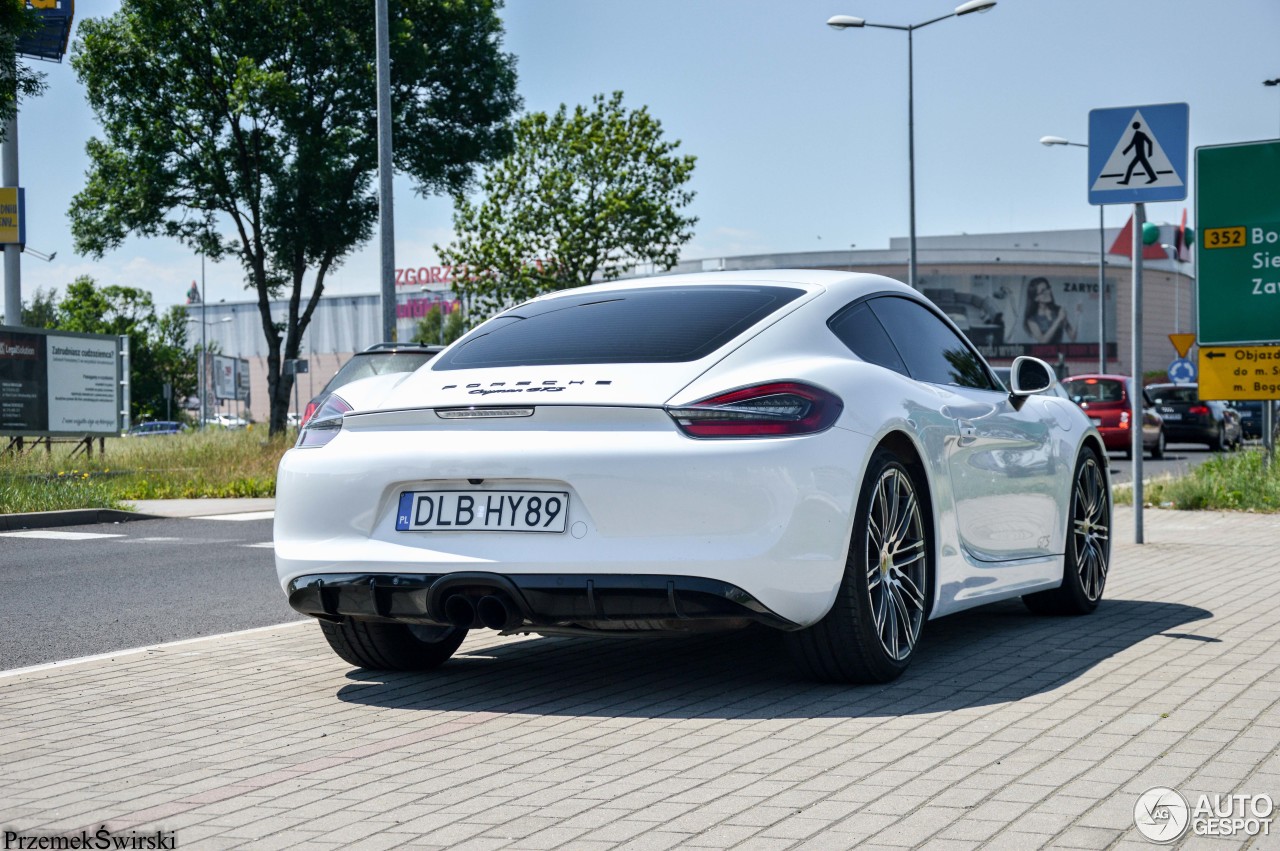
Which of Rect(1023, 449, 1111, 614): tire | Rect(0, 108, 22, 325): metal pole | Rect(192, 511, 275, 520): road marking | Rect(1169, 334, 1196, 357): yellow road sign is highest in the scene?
Rect(0, 108, 22, 325): metal pole

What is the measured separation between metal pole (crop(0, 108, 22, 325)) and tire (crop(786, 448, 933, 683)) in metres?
36.8

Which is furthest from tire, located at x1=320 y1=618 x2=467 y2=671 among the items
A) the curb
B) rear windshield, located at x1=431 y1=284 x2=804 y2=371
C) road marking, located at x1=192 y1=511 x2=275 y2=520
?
road marking, located at x1=192 y1=511 x2=275 y2=520

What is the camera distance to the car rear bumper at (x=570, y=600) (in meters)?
4.91

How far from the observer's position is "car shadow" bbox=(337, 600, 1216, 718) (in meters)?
5.29

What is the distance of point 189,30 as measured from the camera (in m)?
32.9

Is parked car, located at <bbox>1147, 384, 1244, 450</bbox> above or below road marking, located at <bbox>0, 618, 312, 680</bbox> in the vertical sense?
above

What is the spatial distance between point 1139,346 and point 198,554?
7463mm

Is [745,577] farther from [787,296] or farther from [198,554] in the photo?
[198,554]

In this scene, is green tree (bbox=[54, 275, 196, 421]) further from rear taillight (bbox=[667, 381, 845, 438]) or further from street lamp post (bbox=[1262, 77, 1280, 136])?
rear taillight (bbox=[667, 381, 845, 438])

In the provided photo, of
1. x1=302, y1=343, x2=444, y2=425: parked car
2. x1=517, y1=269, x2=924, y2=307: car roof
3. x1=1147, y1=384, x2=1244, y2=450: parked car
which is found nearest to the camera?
x1=517, y1=269, x2=924, y2=307: car roof

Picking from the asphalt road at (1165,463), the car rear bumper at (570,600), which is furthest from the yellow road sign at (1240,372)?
the car rear bumper at (570,600)

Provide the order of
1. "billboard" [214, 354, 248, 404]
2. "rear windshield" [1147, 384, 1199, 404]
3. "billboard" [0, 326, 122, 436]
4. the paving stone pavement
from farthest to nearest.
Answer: "billboard" [214, 354, 248, 404], "rear windshield" [1147, 384, 1199, 404], "billboard" [0, 326, 122, 436], the paving stone pavement
